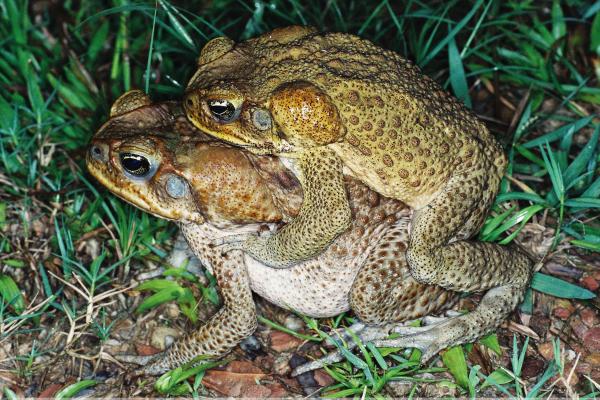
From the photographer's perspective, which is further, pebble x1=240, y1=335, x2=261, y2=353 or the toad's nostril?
pebble x1=240, y1=335, x2=261, y2=353

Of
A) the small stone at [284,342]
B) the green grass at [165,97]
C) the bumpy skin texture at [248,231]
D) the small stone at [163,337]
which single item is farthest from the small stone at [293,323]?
the small stone at [163,337]

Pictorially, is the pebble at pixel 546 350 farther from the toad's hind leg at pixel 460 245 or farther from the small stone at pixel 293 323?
the small stone at pixel 293 323

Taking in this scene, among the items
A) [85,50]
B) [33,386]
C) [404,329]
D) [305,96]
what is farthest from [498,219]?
[85,50]

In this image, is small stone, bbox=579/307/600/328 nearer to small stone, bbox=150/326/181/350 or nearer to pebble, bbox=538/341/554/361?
pebble, bbox=538/341/554/361

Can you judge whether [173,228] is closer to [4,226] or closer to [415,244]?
[4,226]

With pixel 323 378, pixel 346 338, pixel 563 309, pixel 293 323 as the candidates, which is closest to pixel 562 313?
pixel 563 309

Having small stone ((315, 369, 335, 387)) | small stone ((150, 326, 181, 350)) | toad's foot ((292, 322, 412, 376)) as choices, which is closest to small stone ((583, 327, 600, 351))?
toad's foot ((292, 322, 412, 376))
